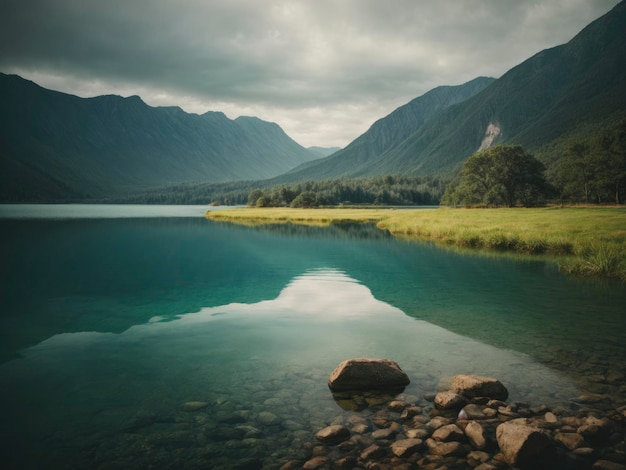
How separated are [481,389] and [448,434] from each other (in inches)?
95.4

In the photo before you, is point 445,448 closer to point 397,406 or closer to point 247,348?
point 397,406

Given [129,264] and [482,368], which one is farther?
[129,264]

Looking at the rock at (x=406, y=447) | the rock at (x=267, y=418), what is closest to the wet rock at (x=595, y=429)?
the rock at (x=406, y=447)

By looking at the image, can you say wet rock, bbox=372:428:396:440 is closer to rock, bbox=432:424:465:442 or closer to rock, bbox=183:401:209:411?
rock, bbox=432:424:465:442

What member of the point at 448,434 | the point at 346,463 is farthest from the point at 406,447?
the point at 346,463

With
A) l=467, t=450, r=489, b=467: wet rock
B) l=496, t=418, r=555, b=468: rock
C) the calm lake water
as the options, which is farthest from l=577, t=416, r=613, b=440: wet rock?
l=467, t=450, r=489, b=467: wet rock

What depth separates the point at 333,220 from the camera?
96.7m

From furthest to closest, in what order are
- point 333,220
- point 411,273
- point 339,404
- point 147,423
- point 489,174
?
1. point 489,174
2. point 333,220
3. point 411,273
4. point 339,404
5. point 147,423

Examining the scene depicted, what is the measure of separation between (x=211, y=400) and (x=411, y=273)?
73.2 ft

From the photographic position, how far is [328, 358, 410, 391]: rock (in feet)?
34.7

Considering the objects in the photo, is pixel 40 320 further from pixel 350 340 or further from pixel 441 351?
pixel 441 351

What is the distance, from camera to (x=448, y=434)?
26.2ft

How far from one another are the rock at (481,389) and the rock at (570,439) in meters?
1.93

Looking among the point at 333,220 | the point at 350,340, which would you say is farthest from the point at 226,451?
the point at 333,220
